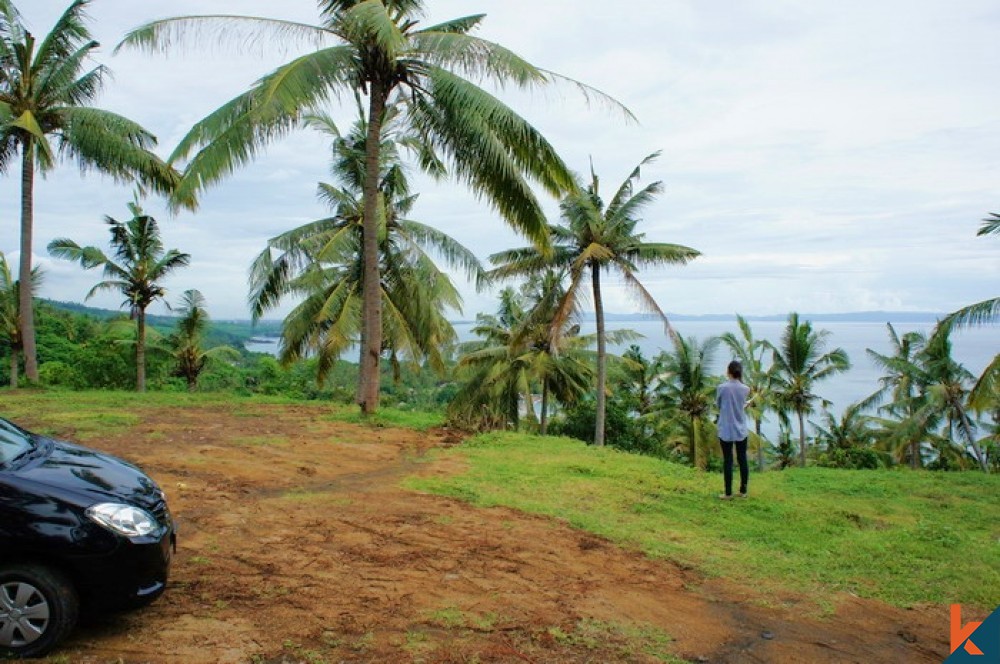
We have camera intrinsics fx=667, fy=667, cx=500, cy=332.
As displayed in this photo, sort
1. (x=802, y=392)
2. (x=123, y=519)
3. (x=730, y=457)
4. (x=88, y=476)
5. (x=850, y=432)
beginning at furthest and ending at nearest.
Result: (x=850, y=432), (x=802, y=392), (x=730, y=457), (x=88, y=476), (x=123, y=519)

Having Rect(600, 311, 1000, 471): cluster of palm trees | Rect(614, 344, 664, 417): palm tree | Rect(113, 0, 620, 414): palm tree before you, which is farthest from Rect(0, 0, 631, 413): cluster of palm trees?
Rect(614, 344, 664, 417): palm tree

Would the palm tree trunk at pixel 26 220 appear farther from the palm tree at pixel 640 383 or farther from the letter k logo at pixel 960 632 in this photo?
the palm tree at pixel 640 383

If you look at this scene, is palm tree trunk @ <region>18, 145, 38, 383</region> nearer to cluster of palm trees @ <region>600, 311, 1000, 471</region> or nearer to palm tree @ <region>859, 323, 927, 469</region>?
cluster of palm trees @ <region>600, 311, 1000, 471</region>

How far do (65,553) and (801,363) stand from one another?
98.0 feet

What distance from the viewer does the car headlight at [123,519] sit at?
3.75 metres

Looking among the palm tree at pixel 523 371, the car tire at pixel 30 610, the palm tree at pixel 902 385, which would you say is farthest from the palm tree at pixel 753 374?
the car tire at pixel 30 610

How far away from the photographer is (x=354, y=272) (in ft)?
62.5

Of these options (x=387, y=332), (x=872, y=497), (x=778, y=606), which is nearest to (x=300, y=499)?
(x=778, y=606)

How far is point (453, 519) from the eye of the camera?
6.74m

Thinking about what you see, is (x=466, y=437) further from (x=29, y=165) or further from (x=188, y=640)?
(x=29, y=165)

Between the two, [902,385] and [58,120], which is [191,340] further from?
[902,385]

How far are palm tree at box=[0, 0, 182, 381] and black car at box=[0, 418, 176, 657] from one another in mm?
12518

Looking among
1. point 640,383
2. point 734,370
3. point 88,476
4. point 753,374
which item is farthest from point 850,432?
point 88,476

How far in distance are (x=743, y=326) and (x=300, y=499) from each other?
2316 centimetres
